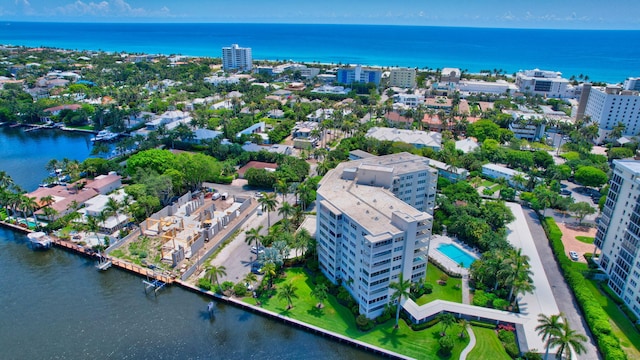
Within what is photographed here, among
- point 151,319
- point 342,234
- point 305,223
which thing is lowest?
point 151,319

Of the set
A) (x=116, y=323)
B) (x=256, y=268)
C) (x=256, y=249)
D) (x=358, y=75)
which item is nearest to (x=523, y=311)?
(x=256, y=268)

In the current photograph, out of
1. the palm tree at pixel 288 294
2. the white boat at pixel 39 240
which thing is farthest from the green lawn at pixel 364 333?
the white boat at pixel 39 240

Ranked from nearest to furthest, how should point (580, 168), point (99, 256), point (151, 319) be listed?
point (151, 319) → point (99, 256) → point (580, 168)

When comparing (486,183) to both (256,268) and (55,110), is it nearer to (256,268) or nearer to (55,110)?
(256,268)

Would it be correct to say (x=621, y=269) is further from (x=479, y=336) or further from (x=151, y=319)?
(x=151, y=319)

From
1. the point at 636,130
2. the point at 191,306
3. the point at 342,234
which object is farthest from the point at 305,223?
the point at 636,130

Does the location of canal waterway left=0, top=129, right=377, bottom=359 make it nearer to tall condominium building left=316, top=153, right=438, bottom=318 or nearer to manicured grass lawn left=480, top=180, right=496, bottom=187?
tall condominium building left=316, top=153, right=438, bottom=318
